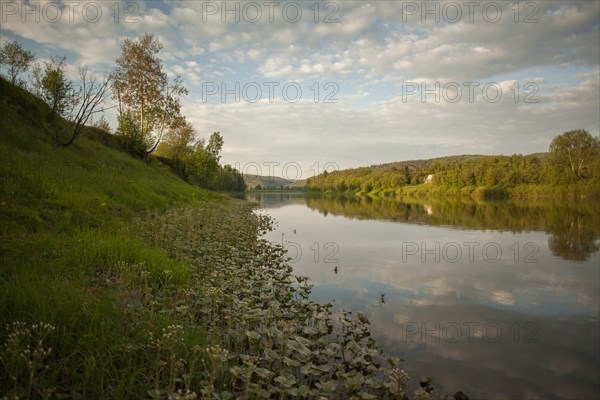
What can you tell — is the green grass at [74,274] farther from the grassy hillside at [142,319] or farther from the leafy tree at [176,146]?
the leafy tree at [176,146]

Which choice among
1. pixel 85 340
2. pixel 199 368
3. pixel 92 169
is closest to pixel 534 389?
pixel 199 368

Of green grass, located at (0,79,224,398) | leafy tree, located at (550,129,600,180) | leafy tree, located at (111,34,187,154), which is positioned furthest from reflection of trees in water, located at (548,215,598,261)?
leafy tree, located at (550,129,600,180)

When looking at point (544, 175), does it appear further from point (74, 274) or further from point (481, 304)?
point (74, 274)

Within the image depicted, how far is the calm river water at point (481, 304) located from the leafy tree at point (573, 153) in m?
70.1

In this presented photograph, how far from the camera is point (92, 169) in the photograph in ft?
66.3

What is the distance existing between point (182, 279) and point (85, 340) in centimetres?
368

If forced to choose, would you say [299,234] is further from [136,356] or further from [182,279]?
[136,356]

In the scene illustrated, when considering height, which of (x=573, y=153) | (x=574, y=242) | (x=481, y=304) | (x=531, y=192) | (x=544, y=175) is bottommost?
(x=481, y=304)

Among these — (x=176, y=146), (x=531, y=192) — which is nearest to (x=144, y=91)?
(x=176, y=146)

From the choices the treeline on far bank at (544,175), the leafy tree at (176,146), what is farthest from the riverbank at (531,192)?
the leafy tree at (176,146)

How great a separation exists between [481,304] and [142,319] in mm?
8514

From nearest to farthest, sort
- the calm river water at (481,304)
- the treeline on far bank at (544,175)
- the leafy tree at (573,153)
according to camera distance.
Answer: the calm river water at (481,304) → the treeline on far bank at (544,175) → the leafy tree at (573,153)

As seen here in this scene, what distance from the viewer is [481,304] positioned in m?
8.95

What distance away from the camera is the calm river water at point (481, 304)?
18.1 ft
